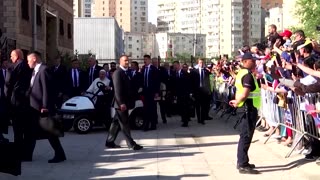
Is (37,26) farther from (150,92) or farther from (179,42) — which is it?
(179,42)

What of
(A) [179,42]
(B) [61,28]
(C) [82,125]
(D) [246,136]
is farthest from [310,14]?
(A) [179,42]

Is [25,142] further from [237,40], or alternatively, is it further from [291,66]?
[237,40]

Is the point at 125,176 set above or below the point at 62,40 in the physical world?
below

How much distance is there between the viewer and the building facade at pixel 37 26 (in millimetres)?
26766

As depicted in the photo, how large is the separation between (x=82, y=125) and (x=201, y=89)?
4.49 meters

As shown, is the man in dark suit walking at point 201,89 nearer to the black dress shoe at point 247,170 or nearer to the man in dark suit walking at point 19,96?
the man in dark suit walking at point 19,96

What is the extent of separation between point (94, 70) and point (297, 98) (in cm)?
875

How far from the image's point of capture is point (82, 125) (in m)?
14.9

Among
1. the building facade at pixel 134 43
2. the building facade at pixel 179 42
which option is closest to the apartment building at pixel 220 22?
the building facade at pixel 179 42

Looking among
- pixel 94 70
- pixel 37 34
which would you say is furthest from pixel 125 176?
pixel 37 34

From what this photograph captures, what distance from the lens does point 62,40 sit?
40.1 m

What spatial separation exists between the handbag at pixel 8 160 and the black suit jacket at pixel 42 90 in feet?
7.14

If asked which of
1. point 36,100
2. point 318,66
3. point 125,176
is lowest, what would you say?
point 125,176

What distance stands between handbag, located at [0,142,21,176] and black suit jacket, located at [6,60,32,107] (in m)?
2.46
